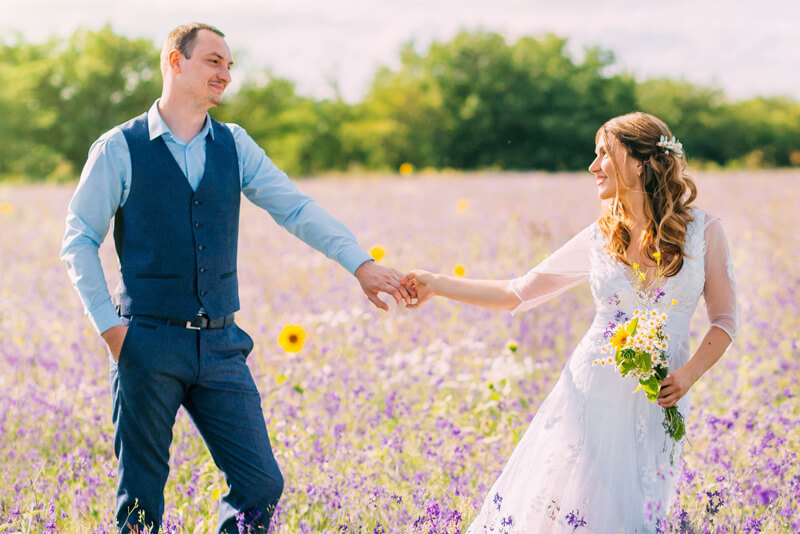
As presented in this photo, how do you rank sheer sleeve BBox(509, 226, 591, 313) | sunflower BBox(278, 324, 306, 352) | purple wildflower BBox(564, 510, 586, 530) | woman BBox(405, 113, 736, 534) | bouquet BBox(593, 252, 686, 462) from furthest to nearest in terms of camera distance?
sunflower BBox(278, 324, 306, 352)
sheer sleeve BBox(509, 226, 591, 313)
woman BBox(405, 113, 736, 534)
purple wildflower BBox(564, 510, 586, 530)
bouquet BBox(593, 252, 686, 462)

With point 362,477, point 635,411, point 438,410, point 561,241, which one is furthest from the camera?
point 561,241

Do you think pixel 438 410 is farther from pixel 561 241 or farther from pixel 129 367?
pixel 561 241

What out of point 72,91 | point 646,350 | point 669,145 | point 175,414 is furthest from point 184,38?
point 72,91

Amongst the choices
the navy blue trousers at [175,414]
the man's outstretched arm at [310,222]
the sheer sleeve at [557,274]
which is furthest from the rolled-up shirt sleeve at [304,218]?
the sheer sleeve at [557,274]

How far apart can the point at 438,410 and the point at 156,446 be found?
1.76m

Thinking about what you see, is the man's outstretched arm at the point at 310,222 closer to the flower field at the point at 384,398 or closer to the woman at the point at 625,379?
the flower field at the point at 384,398

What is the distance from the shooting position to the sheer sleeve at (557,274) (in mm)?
3322

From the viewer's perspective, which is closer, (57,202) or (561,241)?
(561,241)

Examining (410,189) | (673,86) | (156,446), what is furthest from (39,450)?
(673,86)

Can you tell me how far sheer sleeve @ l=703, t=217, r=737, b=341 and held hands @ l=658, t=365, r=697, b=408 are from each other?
289 millimetres

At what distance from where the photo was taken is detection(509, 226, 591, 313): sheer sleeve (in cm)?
332

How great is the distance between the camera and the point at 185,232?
2904 millimetres

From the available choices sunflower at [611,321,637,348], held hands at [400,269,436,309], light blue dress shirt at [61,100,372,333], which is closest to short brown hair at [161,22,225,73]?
light blue dress shirt at [61,100,372,333]

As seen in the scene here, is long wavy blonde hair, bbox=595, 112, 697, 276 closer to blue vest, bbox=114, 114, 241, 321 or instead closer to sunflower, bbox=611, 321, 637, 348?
A: sunflower, bbox=611, 321, 637, 348
